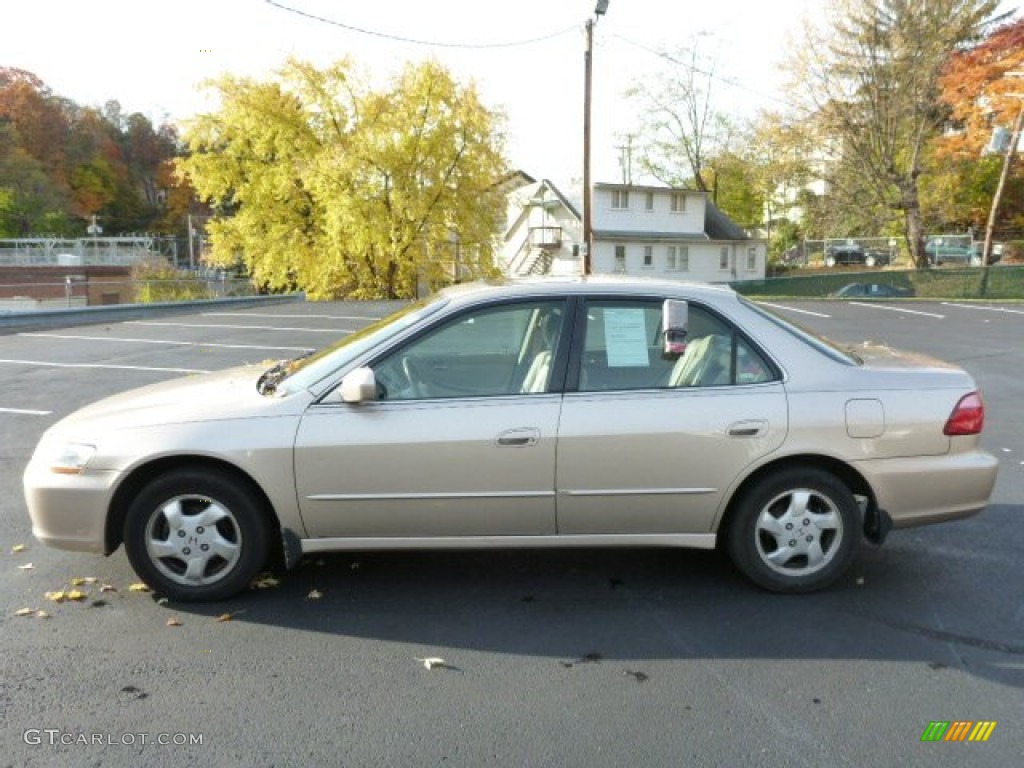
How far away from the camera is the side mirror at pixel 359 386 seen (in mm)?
3613

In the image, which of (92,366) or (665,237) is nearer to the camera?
(92,366)

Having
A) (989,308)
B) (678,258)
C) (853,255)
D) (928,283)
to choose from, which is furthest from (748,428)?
(853,255)

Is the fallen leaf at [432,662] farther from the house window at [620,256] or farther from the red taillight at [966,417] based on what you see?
the house window at [620,256]

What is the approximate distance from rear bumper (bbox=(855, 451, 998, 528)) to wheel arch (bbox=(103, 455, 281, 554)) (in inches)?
112

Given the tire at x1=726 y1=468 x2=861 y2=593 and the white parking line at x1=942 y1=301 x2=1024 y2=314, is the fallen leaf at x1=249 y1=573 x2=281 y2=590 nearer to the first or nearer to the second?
the tire at x1=726 y1=468 x2=861 y2=593

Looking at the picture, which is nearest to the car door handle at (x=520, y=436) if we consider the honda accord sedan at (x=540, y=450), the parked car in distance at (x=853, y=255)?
the honda accord sedan at (x=540, y=450)

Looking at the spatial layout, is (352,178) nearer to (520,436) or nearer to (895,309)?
(895,309)

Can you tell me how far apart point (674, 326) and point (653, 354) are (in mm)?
167

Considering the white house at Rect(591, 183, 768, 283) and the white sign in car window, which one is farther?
the white house at Rect(591, 183, 768, 283)

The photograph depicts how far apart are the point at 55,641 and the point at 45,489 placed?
2.30 ft

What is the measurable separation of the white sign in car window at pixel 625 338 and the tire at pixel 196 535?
1.82 meters

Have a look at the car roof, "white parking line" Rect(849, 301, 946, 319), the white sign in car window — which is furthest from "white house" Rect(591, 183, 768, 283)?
the white sign in car window

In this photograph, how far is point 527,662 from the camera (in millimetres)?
3324

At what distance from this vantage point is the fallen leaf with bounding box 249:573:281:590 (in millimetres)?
4027
